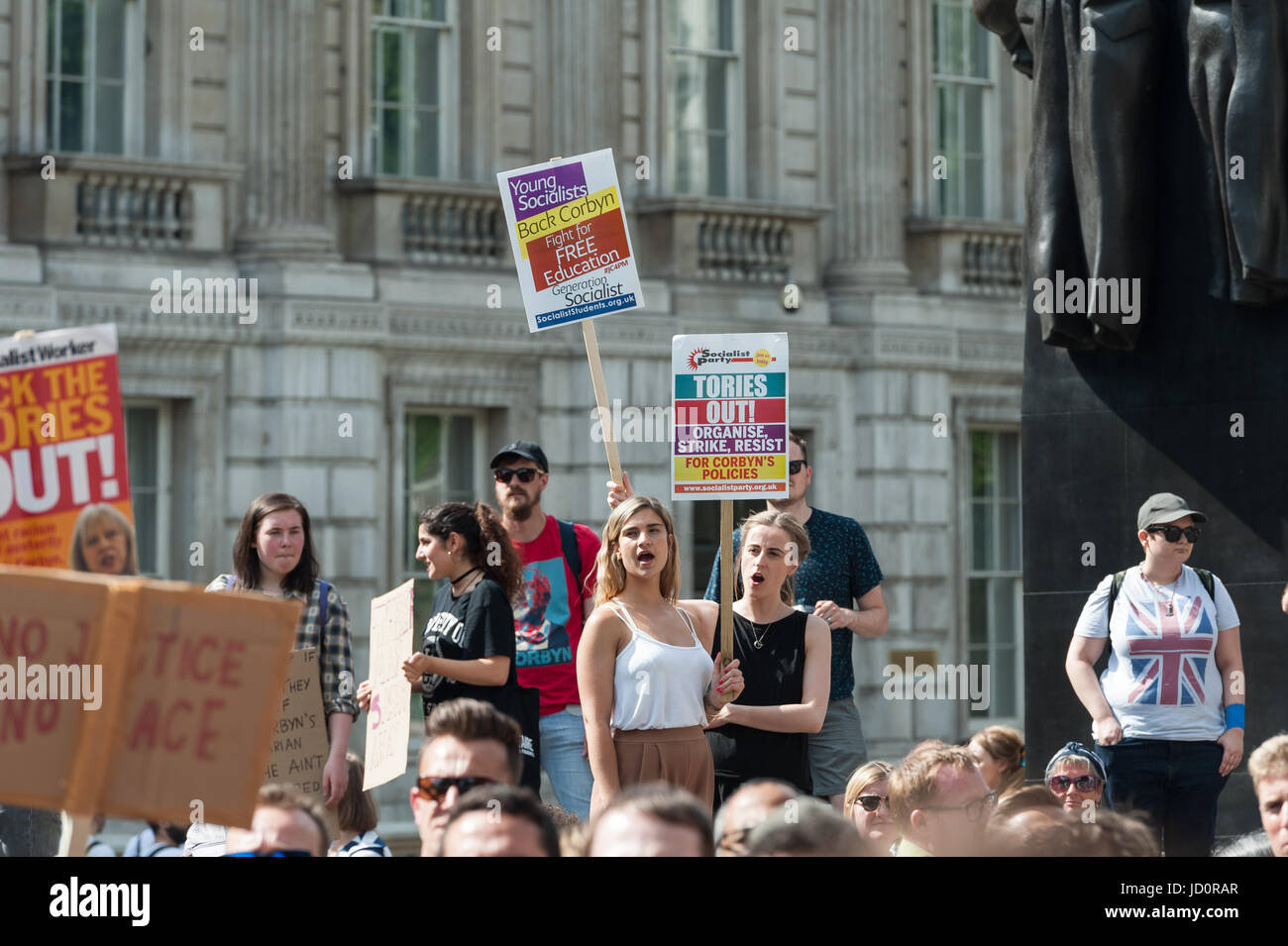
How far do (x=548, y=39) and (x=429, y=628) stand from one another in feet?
44.8

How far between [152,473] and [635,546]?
12321 millimetres

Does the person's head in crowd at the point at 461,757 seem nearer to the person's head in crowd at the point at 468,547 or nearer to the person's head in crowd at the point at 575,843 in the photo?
the person's head in crowd at the point at 575,843

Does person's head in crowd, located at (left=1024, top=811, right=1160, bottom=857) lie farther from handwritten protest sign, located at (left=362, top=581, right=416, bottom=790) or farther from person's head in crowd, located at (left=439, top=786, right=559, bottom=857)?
handwritten protest sign, located at (left=362, top=581, right=416, bottom=790)

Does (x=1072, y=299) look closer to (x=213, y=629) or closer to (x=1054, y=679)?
(x=1054, y=679)

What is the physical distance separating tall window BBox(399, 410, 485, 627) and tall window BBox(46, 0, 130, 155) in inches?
140

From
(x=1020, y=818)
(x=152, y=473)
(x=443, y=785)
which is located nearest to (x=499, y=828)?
(x=443, y=785)

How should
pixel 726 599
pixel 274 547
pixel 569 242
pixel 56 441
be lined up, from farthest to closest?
1. pixel 569 242
2. pixel 274 547
3. pixel 726 599
4. pixel 56 441

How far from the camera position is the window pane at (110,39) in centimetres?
1925

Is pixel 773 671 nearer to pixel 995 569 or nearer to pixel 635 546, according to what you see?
pixel 635 546

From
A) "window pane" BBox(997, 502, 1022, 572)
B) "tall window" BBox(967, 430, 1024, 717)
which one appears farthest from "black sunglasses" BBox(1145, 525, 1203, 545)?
"window pane" BBox(997, 502, 1022, 572)

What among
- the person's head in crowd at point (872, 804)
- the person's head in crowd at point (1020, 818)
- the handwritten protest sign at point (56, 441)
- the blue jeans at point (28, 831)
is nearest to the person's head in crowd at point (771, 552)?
the person's head in crowd at point (872, 804)

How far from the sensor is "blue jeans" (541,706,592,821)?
891 centimetres

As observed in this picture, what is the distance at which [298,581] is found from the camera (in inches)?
327
